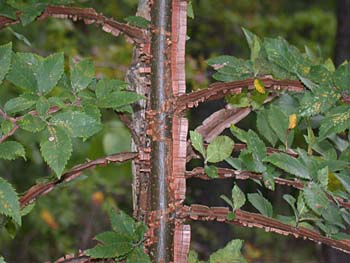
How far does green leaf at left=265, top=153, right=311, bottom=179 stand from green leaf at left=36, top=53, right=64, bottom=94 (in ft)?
0.77

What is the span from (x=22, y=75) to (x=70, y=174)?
0.14 m

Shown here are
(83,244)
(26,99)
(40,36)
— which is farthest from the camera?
(40,36)

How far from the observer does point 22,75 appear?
0.65 m

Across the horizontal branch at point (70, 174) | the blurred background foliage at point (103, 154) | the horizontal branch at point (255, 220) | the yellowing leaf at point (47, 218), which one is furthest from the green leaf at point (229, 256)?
the yellowing leaf at point (47, 218)

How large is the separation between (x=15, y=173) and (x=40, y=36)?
0.64 m

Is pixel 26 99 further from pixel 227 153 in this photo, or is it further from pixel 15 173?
pixel 15 173

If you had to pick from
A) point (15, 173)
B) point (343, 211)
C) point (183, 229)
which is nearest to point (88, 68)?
point (183, 229)

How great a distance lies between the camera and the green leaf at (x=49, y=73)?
0.64 metres

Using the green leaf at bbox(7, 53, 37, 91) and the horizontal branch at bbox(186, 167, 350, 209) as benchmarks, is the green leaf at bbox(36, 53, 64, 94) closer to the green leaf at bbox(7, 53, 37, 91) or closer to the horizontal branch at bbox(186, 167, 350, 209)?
the green leaf at bbox(7, 53, 37, 91)

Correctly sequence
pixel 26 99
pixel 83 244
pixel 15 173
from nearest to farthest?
pixel 26 99, pixel 83 244, pixel 15 173

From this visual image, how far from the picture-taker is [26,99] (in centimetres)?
62

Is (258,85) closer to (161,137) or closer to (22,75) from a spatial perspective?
(161,137)

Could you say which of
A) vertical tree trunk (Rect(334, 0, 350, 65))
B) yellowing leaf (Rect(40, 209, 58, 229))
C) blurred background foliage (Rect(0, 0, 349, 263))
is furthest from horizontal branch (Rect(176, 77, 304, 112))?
yellowing leaf (Rect(40, 209, 58, 229))

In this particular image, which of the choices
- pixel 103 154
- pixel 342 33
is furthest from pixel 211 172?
pixel 342 33
